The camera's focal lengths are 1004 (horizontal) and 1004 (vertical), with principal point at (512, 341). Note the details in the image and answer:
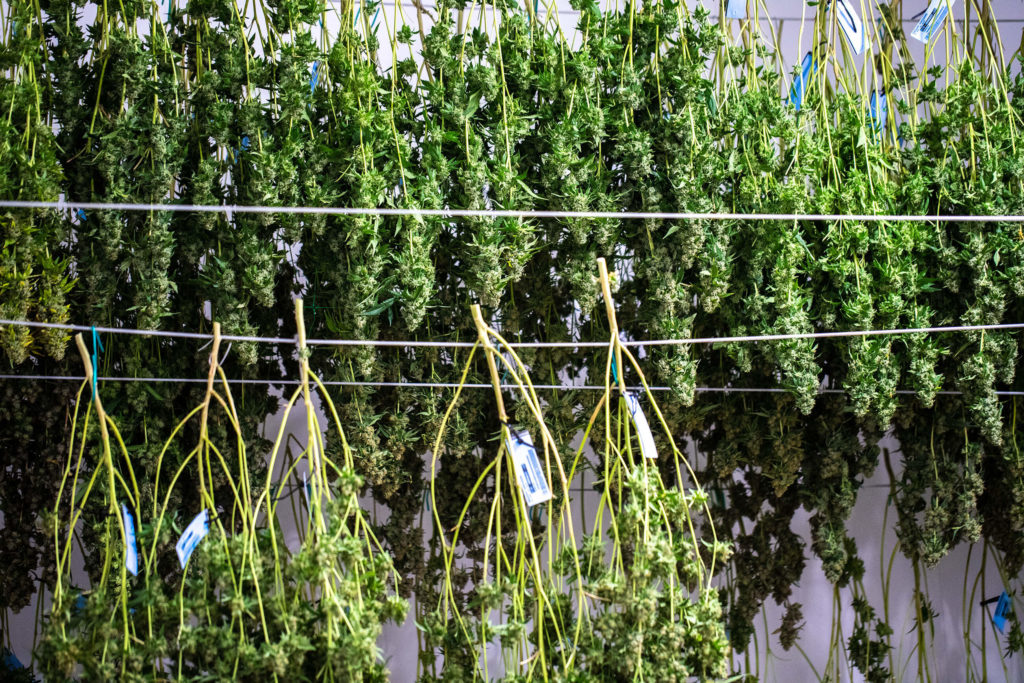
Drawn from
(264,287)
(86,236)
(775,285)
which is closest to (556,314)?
(775,285)

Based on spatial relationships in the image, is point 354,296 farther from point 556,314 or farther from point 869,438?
point 869,438

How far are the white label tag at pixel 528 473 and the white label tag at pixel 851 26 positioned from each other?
0.91 meters

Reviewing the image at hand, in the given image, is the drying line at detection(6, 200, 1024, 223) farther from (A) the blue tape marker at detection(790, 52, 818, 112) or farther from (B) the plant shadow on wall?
(A) the blue tape marker at detection(790, 52, 818, 112)

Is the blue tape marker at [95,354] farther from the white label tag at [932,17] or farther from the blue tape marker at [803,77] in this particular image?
the white label tag at [932,17]

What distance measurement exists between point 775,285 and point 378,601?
84 centimetres

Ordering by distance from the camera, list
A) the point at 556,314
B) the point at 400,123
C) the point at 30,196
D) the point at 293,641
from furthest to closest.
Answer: the point at 556,314
the point at 400,123
the point at 30,196
the point at 293,641

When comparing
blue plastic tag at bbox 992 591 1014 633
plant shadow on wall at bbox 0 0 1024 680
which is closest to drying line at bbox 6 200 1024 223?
plant shadow on wall at bbox 0 0 1024 680

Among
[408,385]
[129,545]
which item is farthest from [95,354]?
[408,385]

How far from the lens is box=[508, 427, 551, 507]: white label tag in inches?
58.5

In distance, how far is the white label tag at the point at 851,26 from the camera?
174 centimetres

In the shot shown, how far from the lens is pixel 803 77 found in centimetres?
198

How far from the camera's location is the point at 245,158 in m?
1.58

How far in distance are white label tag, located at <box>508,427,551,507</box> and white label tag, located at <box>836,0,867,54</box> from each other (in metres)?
0.91

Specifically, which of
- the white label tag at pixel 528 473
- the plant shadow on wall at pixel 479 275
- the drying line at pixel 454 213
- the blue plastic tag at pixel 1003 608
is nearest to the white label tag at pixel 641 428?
the plant shadow on wall at pixel 479 275
